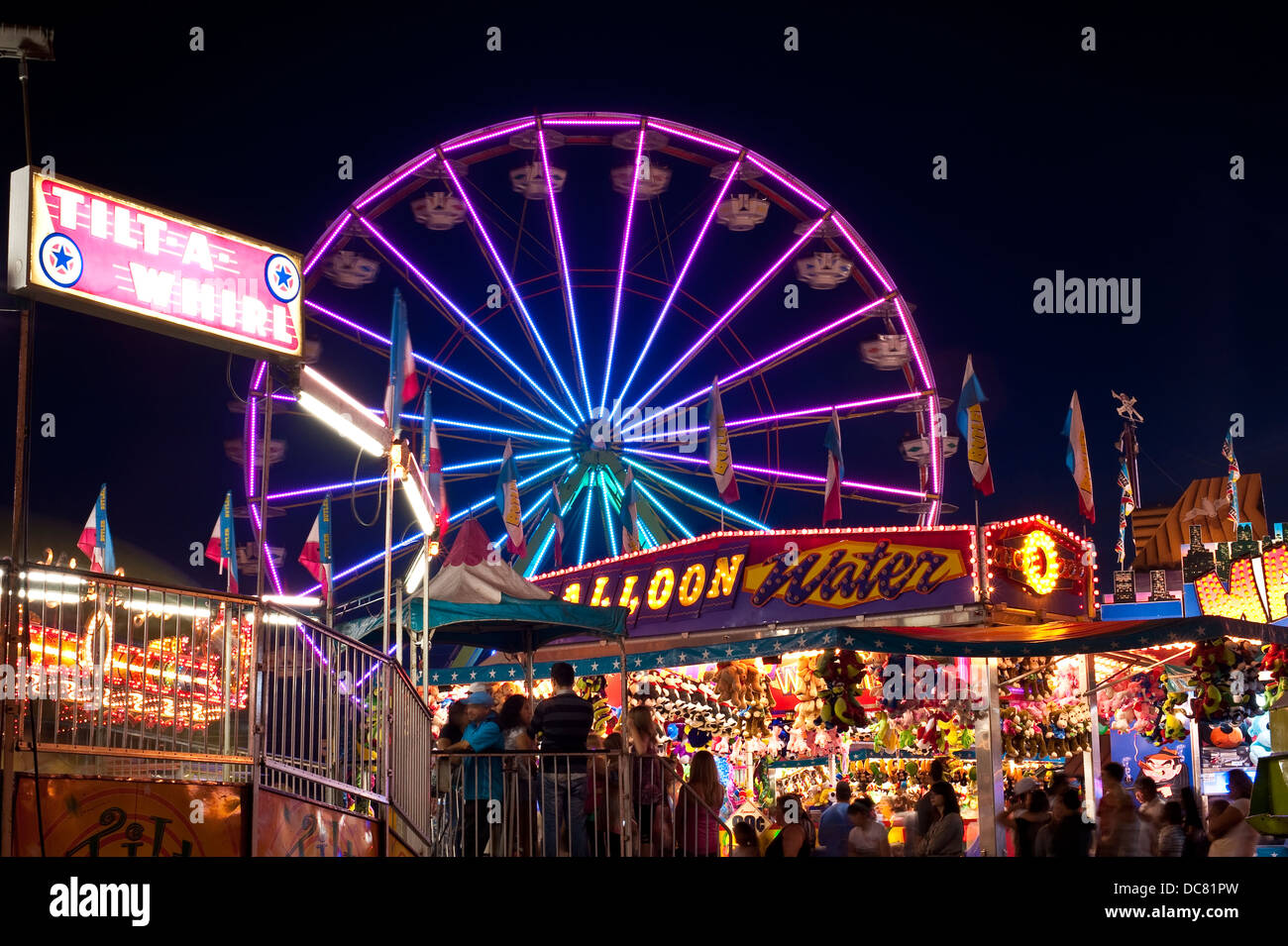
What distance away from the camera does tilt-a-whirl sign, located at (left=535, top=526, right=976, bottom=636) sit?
18016 mm

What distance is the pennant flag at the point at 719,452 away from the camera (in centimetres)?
2247

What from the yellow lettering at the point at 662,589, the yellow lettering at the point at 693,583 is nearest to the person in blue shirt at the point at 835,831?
the yellow lettering at the point at 693,583

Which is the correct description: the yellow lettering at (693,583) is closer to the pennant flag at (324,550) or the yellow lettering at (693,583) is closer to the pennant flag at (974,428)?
the pennant flag at (974,428)

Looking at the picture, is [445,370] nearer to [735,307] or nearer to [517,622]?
[735,307]

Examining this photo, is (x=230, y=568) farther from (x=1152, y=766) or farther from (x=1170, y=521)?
(x=1170, y=521)

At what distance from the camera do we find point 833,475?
2220 centimetres

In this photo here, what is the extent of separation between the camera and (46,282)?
639 cm

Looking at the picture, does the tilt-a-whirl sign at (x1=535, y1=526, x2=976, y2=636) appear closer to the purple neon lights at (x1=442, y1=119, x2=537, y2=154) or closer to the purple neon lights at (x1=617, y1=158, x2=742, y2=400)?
the purple neon lights at (x1=617, y1=158, x2=742, y2=400)

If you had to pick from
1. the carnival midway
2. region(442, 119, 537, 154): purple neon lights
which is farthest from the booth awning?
region(442, 119, 537, 154): purple neon lights

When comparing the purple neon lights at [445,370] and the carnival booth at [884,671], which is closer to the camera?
the carnival booth at [884,671]

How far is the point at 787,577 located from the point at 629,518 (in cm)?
587

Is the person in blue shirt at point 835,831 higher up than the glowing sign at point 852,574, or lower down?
lower down

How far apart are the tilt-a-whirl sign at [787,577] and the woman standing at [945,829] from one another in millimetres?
7691

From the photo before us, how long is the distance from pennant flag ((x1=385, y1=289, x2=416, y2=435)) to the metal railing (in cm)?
374
